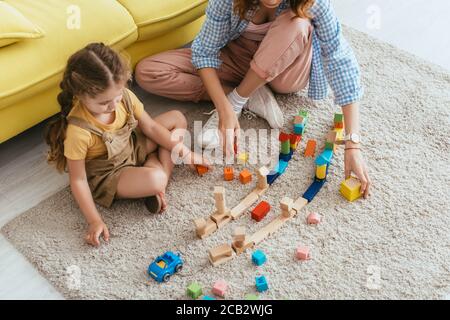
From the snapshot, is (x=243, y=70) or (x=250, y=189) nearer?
(x=250, y=189)

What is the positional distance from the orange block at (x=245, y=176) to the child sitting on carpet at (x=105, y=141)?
0.38 ft

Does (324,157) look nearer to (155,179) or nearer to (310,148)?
(310,148)

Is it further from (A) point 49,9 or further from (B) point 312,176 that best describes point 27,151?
(B) point 312,176

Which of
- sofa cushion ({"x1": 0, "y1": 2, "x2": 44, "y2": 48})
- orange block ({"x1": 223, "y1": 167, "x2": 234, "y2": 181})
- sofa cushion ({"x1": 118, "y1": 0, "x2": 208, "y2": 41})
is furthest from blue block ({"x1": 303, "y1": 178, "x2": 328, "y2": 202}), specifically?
sofa cushion ({"x1": 0, "y1": 2, "x2": 44, "y2": 48})

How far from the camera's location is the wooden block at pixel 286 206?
1434mm

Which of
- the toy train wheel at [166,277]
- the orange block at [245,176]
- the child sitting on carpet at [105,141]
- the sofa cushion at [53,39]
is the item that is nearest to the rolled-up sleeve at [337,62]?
the orange block at [245,176]

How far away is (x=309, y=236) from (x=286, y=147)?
0.28 metres

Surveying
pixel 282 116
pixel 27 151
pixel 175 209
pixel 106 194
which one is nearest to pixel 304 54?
pixel 282 116

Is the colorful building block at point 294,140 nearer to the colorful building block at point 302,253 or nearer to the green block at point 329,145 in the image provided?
the green block at point 329,145

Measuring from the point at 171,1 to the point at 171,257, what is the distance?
2.51ft

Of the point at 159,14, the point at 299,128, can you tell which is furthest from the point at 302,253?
the point at 159,14
